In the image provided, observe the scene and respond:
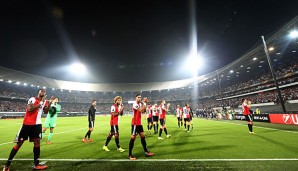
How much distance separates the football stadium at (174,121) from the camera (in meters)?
5.80

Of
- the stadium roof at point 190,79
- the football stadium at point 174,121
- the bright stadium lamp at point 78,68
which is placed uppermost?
the bright stadium lamp at point 78,68

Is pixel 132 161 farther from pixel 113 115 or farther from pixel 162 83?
pixel 162 83

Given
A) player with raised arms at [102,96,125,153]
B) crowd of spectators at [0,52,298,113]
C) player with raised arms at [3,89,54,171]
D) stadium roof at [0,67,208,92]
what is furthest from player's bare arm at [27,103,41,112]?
stadium roof at [0,67,208,92]

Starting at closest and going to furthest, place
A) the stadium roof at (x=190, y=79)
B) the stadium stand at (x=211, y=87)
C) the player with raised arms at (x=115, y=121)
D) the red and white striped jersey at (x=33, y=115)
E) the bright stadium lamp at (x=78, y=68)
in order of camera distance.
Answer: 1. the red and white striped jersey at (x=33, y=115)
2. the player with raised arms at (x=115, y=121)
3. the stadium roof at (x=190, y=79)
4. the stadium stand at (x=211, y=87)
5. the bright stadium lamp at (x=78, y=68)

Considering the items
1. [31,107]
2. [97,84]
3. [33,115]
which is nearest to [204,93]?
[97,84]

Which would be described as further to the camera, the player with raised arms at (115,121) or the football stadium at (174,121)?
the player with raised arms at (115,121)

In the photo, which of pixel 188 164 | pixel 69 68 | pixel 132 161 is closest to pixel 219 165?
pixel 188 164

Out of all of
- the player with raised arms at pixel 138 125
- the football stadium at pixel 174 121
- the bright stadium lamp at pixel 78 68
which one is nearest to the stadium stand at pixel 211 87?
the football stadium at pixel 174 121

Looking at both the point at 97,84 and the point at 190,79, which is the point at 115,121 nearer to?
the point at 190,79

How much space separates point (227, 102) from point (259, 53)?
29.4m

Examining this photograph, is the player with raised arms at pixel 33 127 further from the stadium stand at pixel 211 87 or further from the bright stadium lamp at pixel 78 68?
the bright stadium lamp at pixel 78 68

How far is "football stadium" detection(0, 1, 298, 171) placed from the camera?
5801 mm

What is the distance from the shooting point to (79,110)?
77.2 meters

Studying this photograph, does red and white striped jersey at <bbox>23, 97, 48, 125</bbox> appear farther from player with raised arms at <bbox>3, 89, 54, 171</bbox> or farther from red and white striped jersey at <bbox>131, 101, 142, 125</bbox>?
red and white striped jersey at <bbox>131, 101, 142, 125</bbox>
